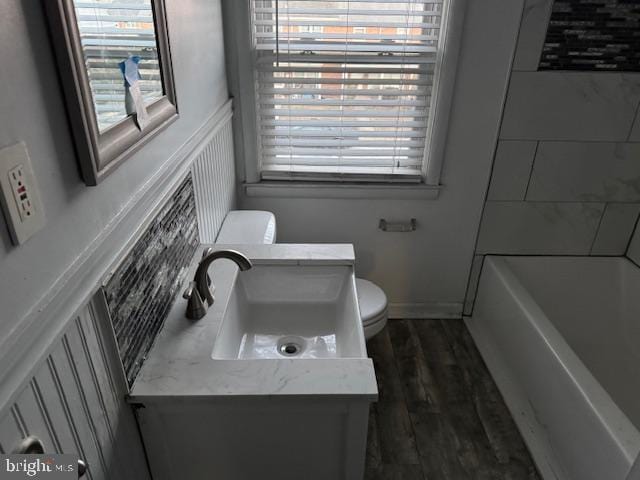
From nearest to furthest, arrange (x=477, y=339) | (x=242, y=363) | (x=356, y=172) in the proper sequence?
(x=242, y=363) < (x=356, y=172) < (x=477, y=339)

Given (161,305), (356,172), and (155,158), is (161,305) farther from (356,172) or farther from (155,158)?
(356,172)

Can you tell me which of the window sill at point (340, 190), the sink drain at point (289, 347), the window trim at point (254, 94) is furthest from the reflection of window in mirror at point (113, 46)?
the window sill at point (340, 190)

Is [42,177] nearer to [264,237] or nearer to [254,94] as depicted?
[264,237]

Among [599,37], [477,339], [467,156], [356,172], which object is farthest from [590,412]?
[599,37]

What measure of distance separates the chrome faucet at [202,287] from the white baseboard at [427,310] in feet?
4.74

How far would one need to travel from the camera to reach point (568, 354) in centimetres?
162

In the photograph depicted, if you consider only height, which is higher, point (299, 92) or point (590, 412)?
point (299, 92)

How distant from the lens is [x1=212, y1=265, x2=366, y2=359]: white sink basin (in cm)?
132

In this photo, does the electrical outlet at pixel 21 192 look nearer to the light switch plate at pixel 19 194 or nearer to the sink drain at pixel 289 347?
the light switch plate at pixel 19 194

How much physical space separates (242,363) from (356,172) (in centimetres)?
128

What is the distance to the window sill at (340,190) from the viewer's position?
211 centimetres

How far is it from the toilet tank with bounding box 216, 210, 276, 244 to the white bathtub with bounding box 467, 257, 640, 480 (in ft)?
3.68

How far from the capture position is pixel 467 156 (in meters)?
2.05

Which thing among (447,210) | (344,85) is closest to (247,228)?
(344,85)
